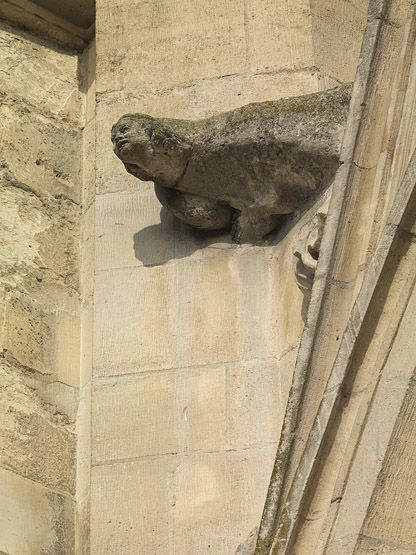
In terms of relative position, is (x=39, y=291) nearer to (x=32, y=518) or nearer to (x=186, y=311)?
(x=186, y=311)

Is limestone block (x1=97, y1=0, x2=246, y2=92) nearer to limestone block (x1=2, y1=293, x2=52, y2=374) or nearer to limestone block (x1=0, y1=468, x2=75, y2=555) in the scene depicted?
limestone block (x1=2, y1=293, x2=52, y2=374)

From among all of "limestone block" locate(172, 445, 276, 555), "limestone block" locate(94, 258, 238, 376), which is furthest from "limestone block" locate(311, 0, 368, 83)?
"limestone block" locate(172, 445, 276, 555)

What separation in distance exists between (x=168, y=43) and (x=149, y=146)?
64 centimetres

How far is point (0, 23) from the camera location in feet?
21.4

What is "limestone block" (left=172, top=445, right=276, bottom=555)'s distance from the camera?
509 cm

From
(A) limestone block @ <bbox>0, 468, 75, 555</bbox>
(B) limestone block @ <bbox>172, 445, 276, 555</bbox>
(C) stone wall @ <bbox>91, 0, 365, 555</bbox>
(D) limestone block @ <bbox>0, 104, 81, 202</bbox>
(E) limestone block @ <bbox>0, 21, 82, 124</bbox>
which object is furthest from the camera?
(E) limestone block @ <bbox>0, 21, 82, 124</bbox>

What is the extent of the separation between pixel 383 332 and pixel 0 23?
8.20 feet

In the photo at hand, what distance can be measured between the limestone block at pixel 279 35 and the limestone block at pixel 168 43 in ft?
0.12

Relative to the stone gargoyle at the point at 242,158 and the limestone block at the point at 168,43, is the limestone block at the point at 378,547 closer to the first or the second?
the stone gargoyle at the point at 242,158

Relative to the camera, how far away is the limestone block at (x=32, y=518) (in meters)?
5.32

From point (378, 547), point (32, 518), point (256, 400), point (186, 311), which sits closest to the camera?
point (378, 547)

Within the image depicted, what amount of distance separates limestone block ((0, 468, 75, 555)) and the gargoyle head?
0.94 meters

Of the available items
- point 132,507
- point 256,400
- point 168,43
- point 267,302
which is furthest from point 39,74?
point 132,507

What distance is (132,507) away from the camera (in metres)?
5.25
